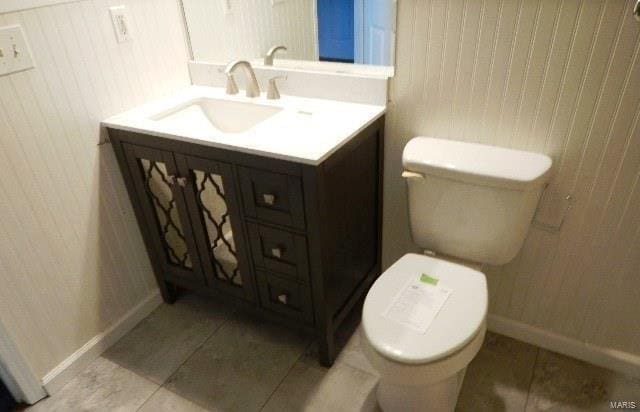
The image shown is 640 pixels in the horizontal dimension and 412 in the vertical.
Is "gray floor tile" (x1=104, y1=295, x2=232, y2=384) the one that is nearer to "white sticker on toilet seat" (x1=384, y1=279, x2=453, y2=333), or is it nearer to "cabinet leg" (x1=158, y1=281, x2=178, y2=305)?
"cabinet leg" (x1=158, y1=281, x2=178, y2=305)

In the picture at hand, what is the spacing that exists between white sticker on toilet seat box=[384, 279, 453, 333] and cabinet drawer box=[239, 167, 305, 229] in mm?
345

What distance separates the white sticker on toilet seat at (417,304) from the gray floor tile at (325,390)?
443 mm

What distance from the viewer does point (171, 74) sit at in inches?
65.5

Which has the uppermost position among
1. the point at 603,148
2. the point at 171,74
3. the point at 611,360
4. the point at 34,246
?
the point at 171,74

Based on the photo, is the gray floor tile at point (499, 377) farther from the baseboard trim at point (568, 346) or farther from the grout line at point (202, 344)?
the grout line at point (202, 344)

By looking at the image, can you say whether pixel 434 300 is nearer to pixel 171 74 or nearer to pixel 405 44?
pixel 405 44

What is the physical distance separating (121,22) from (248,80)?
1.48 feet

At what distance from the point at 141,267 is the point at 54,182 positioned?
51cm

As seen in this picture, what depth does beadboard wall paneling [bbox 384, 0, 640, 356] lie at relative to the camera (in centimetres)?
110

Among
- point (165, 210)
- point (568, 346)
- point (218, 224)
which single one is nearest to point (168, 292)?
point (165, 210)

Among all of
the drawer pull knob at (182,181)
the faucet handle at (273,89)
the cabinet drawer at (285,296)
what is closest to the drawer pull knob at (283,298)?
the cabinet drawer at (285,296)

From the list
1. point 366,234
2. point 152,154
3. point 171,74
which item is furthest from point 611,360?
point 171,74

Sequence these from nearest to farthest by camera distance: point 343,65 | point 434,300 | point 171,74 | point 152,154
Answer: point 434,300 < point 152,154 < point 343,65 < point 171,74

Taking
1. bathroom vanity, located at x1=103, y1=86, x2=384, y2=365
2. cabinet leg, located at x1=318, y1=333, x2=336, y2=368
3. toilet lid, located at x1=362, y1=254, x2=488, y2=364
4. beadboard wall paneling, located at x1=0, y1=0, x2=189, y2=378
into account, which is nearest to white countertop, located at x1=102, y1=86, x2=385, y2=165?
bathroom vanity, located at x1=103, y1=86, x2=384, y2=365
